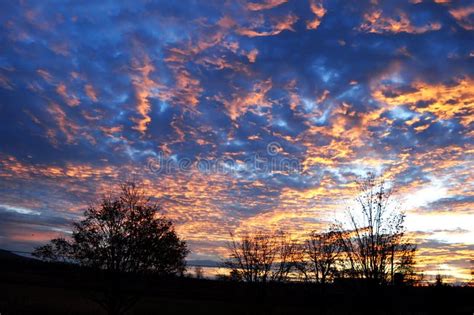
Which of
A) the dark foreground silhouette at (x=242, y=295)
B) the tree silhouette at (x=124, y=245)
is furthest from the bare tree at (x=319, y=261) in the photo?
the tree silhouette at (x=124, y=245)

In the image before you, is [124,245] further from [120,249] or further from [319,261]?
[319,261]

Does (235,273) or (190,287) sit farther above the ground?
(235,273)

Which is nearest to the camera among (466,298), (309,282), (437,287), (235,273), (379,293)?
(379,293)

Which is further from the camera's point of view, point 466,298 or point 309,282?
point 309,282

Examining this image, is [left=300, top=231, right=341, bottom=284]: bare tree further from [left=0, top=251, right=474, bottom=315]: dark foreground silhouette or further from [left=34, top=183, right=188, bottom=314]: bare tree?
[left=34, top=183, right=188, bottom=314]: bare tree

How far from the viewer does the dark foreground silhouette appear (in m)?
19.7

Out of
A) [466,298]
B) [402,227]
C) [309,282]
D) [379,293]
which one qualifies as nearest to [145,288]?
[379,293]

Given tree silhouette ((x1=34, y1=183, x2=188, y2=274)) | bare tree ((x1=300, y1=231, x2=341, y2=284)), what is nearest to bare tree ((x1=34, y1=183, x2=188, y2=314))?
tree silhouette ((x1=34, y1=183, x2=188, y2=274))

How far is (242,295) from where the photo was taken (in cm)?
3838

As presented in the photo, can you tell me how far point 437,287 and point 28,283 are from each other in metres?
64.3

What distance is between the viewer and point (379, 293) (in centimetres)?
1781

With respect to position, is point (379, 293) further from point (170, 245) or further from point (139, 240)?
point (139, 240)

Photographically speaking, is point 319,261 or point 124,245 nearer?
point 124,245

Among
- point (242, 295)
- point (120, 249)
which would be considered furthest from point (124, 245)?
point (242, 295)
